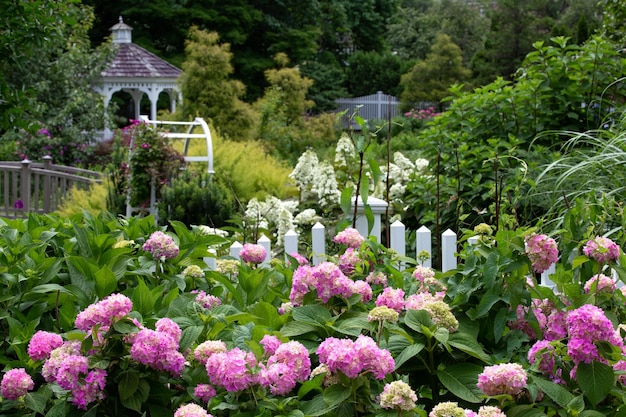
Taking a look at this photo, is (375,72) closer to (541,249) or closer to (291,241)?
(291,241)

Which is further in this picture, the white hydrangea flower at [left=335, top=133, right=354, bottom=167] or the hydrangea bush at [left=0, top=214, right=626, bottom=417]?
the white hydrangea flower at [left=335, top=133, right=354, bottom=167]

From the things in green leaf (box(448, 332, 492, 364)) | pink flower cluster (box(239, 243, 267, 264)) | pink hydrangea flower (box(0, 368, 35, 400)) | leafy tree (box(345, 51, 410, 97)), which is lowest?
pink hydrangea flower (box(0, 368, 35, 400))

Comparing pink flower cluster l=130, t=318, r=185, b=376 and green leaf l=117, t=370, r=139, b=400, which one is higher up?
pink flower cluster l=130, t=318, r=185, b=376

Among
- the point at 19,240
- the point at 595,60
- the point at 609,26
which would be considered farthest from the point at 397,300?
the point at 609,26

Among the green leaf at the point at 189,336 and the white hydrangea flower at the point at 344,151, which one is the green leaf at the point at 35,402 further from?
the white hydrangea flower at the point at 344,151

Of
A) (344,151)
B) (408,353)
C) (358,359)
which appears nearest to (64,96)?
(344,151)

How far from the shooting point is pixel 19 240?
2273mm

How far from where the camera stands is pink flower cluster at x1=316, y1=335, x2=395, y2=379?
1288 millimetres

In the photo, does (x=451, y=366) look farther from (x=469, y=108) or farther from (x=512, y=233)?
(x=469, y=108)

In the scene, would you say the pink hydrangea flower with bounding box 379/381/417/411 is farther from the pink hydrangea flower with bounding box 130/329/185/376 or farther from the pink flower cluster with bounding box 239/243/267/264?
the pink flower cluster with bounding box 239/243/267/264

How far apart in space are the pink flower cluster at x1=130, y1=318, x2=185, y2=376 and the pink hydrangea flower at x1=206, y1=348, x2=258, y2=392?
0.11 meters

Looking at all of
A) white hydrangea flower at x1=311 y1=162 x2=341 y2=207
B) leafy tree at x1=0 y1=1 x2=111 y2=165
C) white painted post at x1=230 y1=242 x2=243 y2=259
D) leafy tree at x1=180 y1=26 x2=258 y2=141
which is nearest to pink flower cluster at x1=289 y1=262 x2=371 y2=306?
white painted post at x1=230 y1=242 x2=243 y2=259

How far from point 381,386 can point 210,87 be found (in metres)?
11.8

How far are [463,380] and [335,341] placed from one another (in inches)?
13.2
